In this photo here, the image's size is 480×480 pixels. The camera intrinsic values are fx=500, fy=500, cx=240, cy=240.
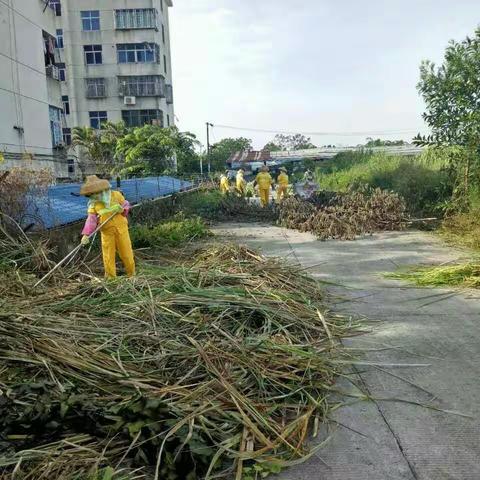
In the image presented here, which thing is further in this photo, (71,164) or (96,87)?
(96,87)

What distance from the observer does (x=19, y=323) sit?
3.80 metres

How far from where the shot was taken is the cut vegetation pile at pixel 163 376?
102 inches

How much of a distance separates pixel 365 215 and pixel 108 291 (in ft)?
24.0

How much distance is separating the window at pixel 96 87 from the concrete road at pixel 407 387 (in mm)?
38793

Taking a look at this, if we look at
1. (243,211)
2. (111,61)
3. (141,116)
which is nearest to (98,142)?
Answer: (141,116)

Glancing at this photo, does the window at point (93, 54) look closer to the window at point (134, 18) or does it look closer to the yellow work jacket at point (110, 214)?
Result: the window at point (134, 18)

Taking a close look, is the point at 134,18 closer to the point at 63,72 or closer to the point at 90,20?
the point at 90,20

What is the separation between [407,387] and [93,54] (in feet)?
144

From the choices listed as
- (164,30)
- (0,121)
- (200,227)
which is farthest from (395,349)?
(164,30)

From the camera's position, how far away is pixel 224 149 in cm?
6131

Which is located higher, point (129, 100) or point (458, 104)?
point (129, 100)

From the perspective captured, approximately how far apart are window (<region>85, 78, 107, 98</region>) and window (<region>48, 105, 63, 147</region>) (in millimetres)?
18873

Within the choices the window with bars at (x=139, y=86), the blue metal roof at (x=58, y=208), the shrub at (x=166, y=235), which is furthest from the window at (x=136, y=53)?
the shrub at (x=166, y=235)

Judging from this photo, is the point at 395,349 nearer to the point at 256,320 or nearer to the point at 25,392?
the point at 256,320
